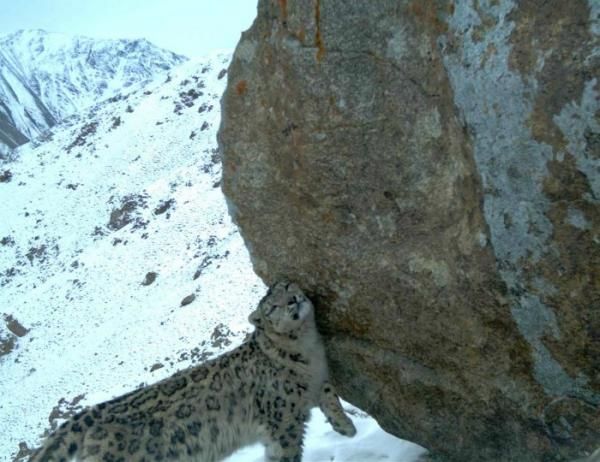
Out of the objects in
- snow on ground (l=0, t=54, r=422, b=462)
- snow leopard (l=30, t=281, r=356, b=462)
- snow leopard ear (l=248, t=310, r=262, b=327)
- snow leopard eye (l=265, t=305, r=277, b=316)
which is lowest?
snow on ground (l=0, t=54, r=422, b=462)

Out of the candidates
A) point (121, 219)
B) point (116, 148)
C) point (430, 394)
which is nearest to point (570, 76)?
point (430, 394)

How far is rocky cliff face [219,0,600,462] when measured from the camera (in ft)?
12.2

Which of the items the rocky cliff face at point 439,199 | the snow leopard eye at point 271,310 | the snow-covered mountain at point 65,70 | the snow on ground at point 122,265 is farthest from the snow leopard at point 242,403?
the snow-covered mountain at point 65,70

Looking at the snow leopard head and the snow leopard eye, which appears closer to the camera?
the snow leopard head

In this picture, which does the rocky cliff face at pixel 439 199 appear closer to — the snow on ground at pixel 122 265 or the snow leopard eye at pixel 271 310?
the snow leopard eye at pixel 271 310

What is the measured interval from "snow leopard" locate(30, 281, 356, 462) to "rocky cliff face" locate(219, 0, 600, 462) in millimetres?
218

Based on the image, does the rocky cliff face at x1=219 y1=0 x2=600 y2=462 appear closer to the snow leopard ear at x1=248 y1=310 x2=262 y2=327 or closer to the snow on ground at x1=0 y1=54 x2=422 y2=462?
the snow leopard ear at x1=248 y1=310 x2=262 y2=327

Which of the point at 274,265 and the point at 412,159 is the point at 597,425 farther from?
the point at 274,265

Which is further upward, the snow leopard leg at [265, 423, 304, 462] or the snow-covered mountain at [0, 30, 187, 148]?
the snow-covered mountain at [0, 30, 187, 148]

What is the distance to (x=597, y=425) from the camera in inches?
165

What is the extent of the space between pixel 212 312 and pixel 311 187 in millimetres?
14299

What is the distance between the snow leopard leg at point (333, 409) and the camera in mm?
5898

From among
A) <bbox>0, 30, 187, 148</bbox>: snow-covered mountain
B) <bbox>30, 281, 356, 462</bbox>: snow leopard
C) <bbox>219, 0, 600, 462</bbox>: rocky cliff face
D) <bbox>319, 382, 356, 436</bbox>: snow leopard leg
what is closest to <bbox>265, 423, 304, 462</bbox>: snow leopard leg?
<bbox>30, 281, 356, 462</bbox>: snow leopard

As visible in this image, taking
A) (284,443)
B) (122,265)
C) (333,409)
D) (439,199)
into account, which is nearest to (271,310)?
(333,409)
